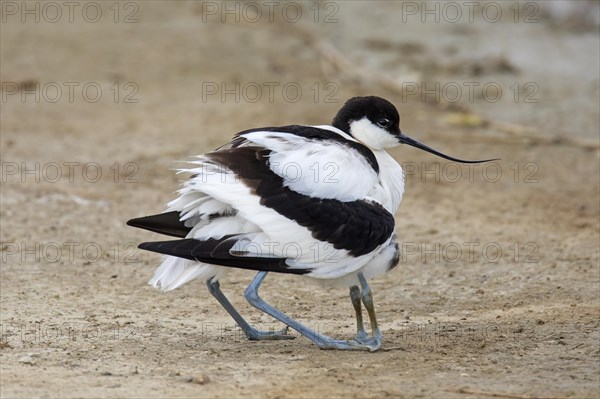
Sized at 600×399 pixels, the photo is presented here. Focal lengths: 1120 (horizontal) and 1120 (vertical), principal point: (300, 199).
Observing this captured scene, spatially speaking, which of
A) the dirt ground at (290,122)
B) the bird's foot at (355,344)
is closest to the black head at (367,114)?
the dirt ground at (290,122)

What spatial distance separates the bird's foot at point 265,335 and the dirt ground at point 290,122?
10cm

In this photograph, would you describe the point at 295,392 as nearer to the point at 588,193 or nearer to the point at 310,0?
the point at 588,193

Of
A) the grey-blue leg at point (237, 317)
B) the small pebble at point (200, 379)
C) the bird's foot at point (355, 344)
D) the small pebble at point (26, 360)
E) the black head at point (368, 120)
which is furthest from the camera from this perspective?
the black head at point (368, 120)

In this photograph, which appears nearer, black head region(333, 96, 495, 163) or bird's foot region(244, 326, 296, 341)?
bird's foot region(244, 326, 296, 341)

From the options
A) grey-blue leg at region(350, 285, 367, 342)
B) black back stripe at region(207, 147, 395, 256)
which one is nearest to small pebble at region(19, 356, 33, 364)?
black back stripe at region(207, 147, 395, 256)

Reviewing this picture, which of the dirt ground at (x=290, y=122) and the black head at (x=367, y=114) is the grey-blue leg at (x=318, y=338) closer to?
the dirt ground at (x=290, y=122)

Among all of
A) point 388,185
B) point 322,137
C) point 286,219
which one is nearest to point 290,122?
point 388,185

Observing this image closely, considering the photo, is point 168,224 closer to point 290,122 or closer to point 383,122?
point 383,122

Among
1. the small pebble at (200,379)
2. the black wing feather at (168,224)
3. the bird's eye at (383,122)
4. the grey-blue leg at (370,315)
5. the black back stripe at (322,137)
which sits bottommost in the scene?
the small pebble at (200,379)

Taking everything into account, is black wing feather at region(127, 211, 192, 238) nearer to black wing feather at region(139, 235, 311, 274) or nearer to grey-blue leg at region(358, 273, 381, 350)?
black wing feather at region(139, 235, 311, 274)

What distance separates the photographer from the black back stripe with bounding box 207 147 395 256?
593cm

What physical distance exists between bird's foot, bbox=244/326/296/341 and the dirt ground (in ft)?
0.34

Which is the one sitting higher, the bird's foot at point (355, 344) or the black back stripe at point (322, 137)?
the black back stripe at point (322, 137)

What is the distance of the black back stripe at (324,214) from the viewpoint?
5.93 meters
